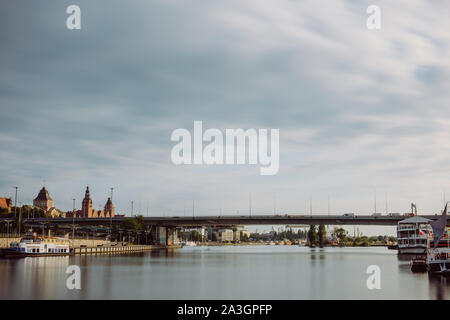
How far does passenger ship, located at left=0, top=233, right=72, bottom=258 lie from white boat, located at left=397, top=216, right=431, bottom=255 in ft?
317

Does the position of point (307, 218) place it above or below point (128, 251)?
above

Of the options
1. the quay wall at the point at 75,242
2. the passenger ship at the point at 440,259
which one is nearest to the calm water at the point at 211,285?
the passenger ship at the point at 440,259

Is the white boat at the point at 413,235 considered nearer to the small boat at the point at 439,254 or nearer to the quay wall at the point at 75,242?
the small boat at the point at 439,254

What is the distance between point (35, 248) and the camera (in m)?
112

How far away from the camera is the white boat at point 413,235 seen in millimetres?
141250

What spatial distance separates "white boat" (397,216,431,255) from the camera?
14125cm

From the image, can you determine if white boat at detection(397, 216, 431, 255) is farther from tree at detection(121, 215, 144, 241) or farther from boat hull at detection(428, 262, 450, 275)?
tree at detection(121, 215, 144, 241)

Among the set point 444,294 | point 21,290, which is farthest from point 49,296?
point 444,294

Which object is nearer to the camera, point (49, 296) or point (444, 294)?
point (49, 296)

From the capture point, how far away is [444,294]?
172ft

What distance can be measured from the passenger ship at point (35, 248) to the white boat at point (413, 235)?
96.6m

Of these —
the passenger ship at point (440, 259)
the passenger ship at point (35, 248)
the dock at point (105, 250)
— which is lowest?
the dock at point (105, 250)
